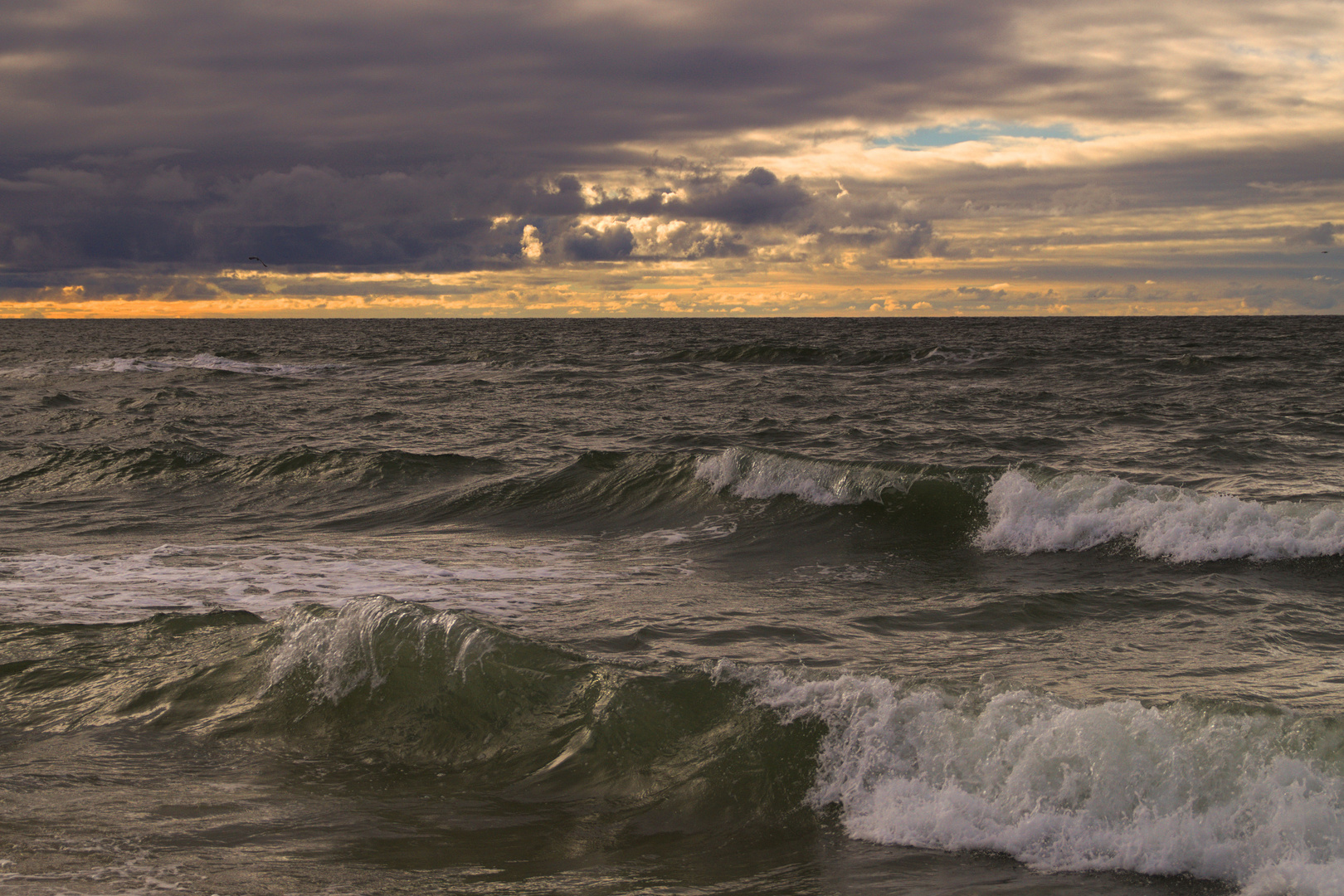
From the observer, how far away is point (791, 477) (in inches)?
596

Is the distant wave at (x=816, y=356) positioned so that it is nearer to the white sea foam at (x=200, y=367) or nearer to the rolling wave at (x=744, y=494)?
the white sea foam at (x=200, y=367)

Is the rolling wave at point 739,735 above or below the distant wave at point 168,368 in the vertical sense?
below

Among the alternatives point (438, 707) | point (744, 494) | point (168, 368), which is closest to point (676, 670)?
point (438, 707)

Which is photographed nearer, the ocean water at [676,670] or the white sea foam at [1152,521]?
the ocean water at [676,670]

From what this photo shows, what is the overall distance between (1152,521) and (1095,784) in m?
7.41

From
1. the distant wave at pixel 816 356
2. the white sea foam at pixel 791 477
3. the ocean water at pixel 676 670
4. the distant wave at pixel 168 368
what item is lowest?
the ocean water at pixel 676 670

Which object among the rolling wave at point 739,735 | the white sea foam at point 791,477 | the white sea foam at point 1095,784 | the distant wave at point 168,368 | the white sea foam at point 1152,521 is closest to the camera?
the white sea foam at point 1095,784

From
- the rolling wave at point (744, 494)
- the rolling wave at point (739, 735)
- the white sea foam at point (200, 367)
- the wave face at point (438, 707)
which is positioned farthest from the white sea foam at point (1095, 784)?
the white sea foam at point (200, 367)

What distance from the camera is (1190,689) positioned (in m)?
6.89

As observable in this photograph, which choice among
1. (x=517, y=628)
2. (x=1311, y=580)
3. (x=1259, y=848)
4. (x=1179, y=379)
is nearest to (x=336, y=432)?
(x=517, y=628)

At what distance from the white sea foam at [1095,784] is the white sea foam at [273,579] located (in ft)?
14.9

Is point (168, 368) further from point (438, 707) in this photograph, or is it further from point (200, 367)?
point (438, 707)

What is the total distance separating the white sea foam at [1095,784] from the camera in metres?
4.73

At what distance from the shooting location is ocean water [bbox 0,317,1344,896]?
16.3ft
